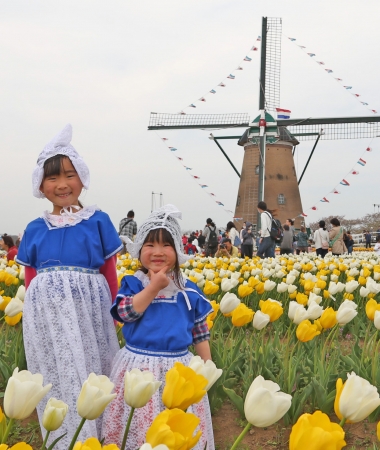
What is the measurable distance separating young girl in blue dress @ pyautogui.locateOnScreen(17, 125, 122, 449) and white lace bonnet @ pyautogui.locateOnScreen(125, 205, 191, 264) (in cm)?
19

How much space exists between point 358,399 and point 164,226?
3.99 ft

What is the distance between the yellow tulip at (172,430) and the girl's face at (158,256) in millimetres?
1209

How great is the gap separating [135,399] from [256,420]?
269mm

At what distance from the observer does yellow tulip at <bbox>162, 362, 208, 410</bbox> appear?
Result: 1.19 metres

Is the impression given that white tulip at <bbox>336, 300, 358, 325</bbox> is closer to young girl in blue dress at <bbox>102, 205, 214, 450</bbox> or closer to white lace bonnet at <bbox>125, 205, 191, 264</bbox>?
young girl in blue dress at <bbox>102, 205, 214, 450</bbox>

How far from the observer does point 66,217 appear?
7.95 feet

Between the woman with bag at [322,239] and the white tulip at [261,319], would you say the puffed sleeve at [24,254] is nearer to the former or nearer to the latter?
the white tulip at [261,319]

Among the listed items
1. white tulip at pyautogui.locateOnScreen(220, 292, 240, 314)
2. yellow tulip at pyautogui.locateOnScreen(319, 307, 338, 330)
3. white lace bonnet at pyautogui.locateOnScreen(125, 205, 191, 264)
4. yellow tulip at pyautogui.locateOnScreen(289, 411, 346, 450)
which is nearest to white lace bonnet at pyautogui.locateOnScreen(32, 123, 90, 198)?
white lace bonnet at pyautogui.locateOnScreen(125, 205, 191, 264)

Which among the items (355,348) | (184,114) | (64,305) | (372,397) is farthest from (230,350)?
(184,114)

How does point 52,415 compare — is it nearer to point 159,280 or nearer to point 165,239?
point 159,280

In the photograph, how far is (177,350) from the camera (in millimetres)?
2164

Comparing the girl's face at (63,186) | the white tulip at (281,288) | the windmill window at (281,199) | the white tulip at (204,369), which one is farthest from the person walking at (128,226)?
the windmill window at (281,199)

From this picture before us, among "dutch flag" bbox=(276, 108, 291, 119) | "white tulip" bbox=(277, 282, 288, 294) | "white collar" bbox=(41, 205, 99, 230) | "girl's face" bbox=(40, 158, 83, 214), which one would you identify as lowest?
"white tulip" bbox=(277, 282, 288, 294)

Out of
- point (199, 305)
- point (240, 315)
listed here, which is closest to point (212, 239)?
point (240, 315)
